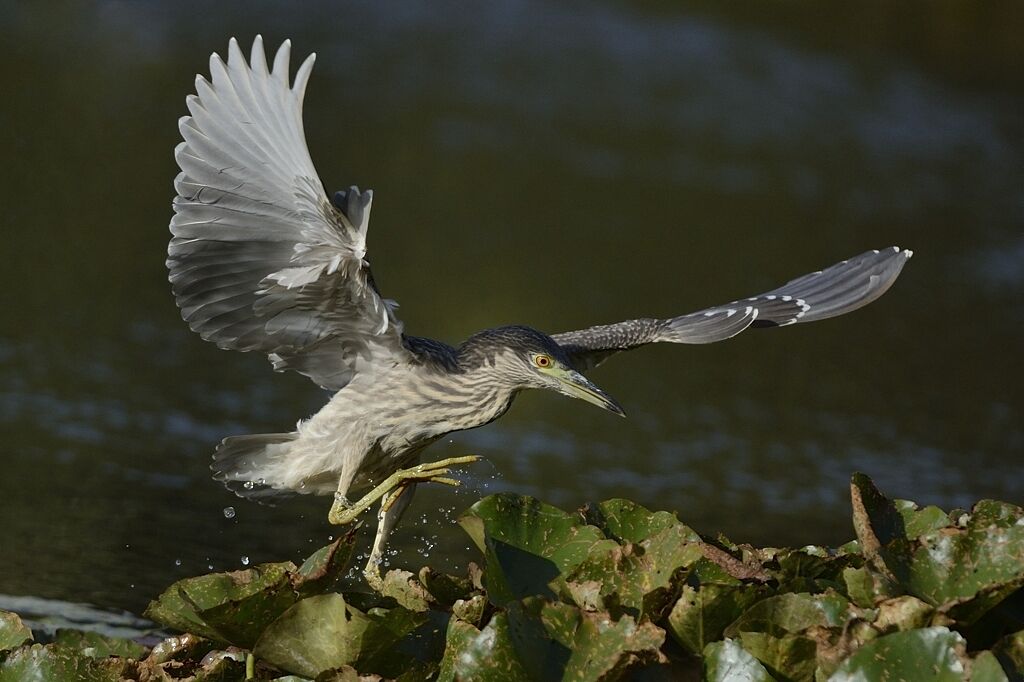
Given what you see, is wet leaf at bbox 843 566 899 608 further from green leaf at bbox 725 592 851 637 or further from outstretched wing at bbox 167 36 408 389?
outstretched wing at bbox 167 36 408 389

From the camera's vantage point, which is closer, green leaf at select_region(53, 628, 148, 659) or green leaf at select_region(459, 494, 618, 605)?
green leaf at select_region(459, 494, 618, 605)

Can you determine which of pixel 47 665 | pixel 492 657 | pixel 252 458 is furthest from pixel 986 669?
pixel 252 458

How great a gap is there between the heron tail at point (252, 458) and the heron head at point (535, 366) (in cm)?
87

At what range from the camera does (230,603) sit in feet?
10.7

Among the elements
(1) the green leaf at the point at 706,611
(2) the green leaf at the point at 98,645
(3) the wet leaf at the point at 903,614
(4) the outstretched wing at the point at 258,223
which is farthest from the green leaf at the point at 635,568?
(4) the outstretched wing at the point at 258,223

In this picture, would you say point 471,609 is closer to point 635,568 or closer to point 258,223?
point 635,568

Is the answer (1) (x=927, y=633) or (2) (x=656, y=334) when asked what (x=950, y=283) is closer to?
(2) (x=656, y=334)

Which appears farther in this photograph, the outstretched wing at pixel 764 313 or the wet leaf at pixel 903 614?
the outstretched wing at pixel 764 313

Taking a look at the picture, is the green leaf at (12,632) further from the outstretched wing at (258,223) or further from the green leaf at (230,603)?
the outstretched wing at (258,223)

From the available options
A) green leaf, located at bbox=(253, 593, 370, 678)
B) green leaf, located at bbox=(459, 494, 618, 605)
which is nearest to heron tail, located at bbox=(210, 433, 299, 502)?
green leaf, located at bbox=(459, 494, 618, 605)

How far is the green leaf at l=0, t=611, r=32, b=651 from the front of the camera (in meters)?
3.66

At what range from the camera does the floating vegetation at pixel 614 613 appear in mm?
3010

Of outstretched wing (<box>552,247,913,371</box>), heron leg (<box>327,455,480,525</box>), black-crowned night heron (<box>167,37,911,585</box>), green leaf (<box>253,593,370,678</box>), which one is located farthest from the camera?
outstretched wing (<box>552,247,913,371</box>)

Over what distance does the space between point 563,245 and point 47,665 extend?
7.44 meters
